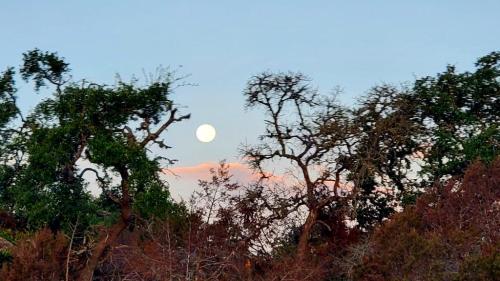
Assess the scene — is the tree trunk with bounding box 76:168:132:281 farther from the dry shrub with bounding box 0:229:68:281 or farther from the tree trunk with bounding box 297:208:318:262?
the tree trunk with bounding box 297:208:318:262

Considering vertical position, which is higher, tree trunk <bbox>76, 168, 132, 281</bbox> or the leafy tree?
the leafy tree

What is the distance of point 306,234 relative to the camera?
31.3 meters

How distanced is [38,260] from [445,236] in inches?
485

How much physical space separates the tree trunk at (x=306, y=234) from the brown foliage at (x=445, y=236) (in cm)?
558

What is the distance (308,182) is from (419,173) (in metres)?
6.19

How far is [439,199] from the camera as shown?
27.8 metres

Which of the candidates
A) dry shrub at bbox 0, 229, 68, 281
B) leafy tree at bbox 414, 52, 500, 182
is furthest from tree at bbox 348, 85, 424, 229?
dry shrub at bbox 0, 229, 68, 281

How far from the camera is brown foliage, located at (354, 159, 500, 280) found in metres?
18.0

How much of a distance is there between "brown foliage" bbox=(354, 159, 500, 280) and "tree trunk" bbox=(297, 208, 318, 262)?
18.3 ft

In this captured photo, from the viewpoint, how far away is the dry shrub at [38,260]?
2142 cm

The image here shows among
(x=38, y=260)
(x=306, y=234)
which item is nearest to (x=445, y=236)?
(x=306, y=234)

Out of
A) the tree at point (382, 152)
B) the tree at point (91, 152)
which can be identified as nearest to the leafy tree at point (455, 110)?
the tree at point (382, 152)

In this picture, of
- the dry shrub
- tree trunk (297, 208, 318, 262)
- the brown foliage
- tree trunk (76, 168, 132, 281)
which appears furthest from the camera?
tree trunk (297, 208, 318, 262)

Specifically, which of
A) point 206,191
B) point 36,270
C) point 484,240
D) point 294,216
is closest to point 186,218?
point 206,191
